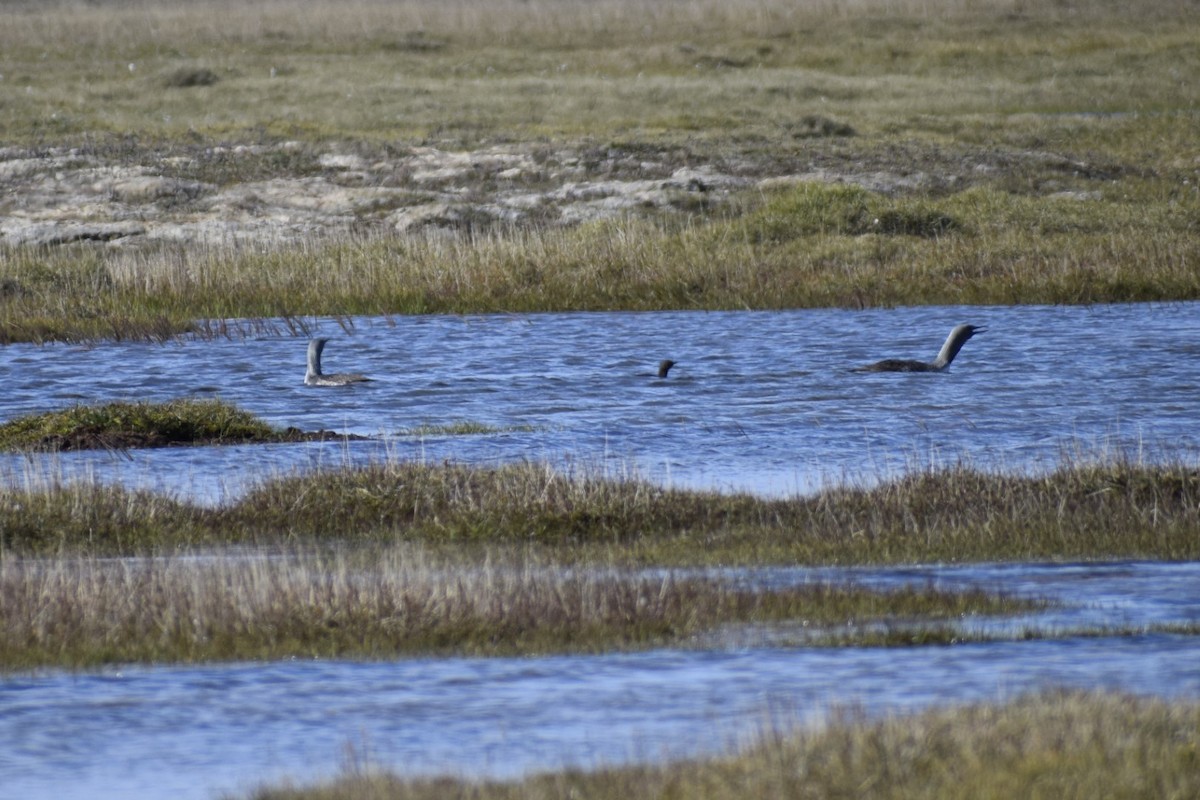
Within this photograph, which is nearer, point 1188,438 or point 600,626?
point 600,626

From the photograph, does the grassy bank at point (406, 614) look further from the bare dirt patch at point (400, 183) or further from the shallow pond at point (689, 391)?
the bare dirt patch at point (400, 183)

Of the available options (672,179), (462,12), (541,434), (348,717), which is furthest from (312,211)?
(462,12)

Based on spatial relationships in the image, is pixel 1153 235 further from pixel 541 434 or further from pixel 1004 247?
pixel 541 434

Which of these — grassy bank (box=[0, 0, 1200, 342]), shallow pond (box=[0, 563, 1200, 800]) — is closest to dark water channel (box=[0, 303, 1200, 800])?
shallow pond (box=[0, 563, 1200, 800])

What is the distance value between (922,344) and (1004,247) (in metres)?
6.21

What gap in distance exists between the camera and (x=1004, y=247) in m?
31.0

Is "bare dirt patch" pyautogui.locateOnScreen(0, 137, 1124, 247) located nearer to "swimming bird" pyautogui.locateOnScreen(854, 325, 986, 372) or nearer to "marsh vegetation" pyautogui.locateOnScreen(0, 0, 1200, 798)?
"marsh vegetation" pyautogui.locateOnScreen(0, 0, 1200, 798)

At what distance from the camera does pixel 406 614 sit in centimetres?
988

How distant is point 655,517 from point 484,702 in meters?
4.47

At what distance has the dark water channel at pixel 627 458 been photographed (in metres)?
8.09

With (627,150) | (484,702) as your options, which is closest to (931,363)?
(484,702)

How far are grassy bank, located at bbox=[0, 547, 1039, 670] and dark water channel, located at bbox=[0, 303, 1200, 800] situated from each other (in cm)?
25

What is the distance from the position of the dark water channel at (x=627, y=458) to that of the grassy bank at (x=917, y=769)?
41 centimetres

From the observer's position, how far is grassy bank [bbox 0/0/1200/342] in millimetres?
29422
